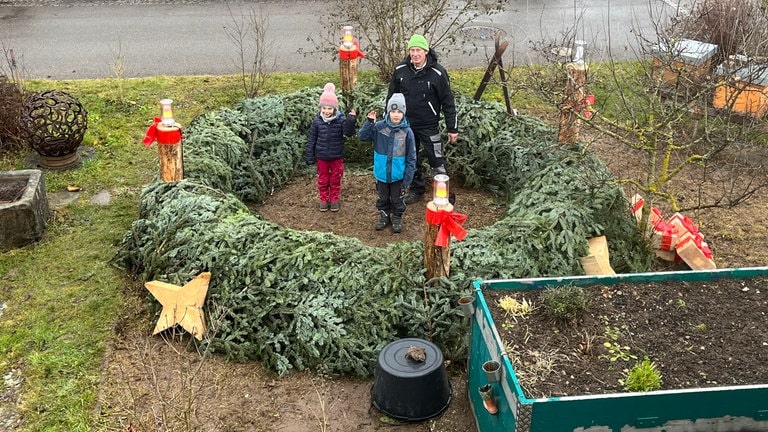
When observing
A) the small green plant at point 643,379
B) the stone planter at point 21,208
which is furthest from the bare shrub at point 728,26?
the stone planter at point 21,208

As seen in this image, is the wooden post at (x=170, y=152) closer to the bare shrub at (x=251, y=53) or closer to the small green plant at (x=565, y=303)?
the bare shrub at (x=251, y=53)

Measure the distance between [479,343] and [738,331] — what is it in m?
1.63

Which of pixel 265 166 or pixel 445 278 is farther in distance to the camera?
pixel 265 166

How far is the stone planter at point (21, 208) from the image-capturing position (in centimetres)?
691

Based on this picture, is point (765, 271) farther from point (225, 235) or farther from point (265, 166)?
point (265, 166)

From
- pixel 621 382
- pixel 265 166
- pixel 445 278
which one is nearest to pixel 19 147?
pixel 265 166

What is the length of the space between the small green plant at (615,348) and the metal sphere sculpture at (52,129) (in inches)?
240

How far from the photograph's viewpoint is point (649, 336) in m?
4.88

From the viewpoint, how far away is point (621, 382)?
14.5 ft

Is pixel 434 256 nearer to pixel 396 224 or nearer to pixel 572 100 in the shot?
pixel 396 224

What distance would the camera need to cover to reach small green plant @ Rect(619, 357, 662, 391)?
14.1ft

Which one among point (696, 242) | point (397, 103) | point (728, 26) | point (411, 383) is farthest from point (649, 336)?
point (728, 26)

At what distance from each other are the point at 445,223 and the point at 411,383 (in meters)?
1.14

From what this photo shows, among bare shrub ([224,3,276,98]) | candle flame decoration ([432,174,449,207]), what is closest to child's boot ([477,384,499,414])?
candle flame decoration ([432,174,449,207])
